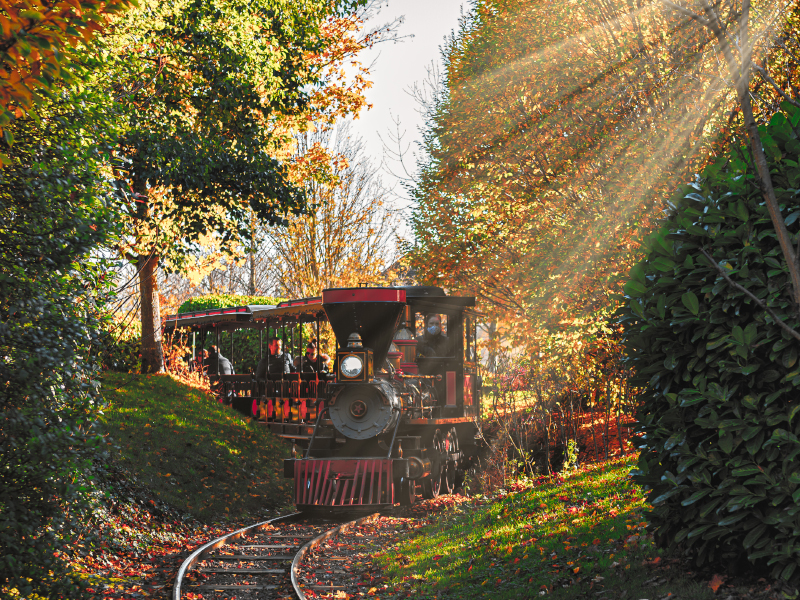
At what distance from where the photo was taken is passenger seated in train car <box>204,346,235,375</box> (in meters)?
18.4

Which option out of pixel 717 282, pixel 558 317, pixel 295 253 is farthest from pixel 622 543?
pixel 295 253

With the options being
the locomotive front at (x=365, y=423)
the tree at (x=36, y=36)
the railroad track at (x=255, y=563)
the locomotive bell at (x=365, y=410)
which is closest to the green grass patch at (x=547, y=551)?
the railroad track at (x=255, y=563)

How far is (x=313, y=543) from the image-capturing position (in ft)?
27.8

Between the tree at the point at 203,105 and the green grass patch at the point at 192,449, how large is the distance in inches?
110

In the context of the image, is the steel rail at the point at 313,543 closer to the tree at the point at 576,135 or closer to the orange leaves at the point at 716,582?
the orange leaves at the point at 716,582

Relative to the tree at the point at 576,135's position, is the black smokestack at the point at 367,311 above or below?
below

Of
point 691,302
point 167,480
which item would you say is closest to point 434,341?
point 167,480

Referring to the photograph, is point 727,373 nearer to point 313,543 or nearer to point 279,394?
point 313,543

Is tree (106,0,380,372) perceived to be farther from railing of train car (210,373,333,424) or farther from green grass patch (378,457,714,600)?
A: green grass patch (378,457,714,600)

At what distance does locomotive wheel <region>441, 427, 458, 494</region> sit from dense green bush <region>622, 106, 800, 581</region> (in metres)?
8.22

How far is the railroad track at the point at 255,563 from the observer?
262 inches

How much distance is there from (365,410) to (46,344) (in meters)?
7.14

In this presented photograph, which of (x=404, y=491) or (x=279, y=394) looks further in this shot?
(x=279, y=394)

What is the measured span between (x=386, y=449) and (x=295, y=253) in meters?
14.0
